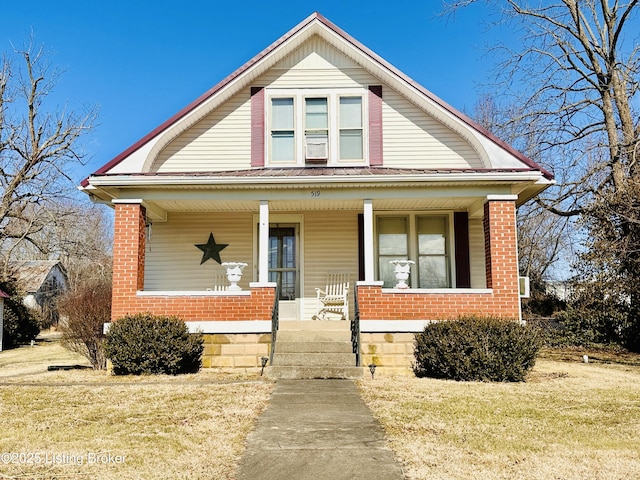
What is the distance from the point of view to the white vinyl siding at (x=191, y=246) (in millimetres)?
13617

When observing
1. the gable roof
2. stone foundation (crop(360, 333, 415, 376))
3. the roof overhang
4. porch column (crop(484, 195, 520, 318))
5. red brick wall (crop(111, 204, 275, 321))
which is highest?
the gable roof

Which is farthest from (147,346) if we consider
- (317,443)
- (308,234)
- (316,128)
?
(316,128)

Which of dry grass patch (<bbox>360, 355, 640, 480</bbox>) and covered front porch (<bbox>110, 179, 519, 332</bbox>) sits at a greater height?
covered front porch (<bbox>110, 179, 519, 332</bbox>)

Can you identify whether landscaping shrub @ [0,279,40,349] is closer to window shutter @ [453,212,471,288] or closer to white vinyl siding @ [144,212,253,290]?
white vinyl siding @ [144,212,253,290]

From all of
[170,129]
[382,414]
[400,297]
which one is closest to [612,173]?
[400,297]

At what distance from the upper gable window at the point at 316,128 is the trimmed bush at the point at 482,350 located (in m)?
4.82

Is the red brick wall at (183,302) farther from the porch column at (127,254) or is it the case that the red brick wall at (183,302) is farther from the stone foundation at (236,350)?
the stone foundation at (236,350)

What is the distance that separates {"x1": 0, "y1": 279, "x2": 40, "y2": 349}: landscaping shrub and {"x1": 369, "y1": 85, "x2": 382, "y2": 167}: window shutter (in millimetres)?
19463

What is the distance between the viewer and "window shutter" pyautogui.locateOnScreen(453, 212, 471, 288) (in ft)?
43.3

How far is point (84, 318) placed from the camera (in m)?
12.2

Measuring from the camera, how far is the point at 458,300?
1117cm

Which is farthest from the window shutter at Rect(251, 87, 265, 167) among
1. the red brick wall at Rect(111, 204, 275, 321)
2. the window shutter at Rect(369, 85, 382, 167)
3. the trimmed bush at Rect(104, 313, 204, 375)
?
the trimmed bush at Rect(104, 313, 204, 375)

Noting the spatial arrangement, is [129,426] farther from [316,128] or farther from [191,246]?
[316,128]

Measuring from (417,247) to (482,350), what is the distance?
439 centimetres
